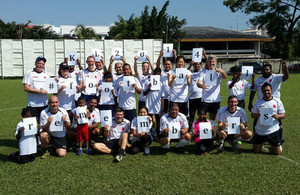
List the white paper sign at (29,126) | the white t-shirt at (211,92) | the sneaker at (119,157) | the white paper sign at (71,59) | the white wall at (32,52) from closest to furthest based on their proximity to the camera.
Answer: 1. the white paper sign at (29,126)
2. the sneaker at (119,157)
3. the white t-shirt at (211,92)
4. the white paper sign at (71,59)
5. the white wall at (32,52)

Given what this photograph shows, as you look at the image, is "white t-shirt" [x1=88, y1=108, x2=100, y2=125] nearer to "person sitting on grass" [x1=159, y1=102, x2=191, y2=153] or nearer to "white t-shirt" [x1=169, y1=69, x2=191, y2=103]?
"person sitting on grass" [x1=159, y1=102, x2=191, y2=153]

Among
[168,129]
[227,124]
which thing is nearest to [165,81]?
[168,129]

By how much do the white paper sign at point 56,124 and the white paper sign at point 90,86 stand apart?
A: 1.11 metres

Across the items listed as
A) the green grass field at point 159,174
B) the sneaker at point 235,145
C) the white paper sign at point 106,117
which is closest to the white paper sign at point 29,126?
the green grass field at point 159,174

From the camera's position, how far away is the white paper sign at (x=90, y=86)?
22.7 ft

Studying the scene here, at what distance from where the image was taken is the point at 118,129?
20.8 feet

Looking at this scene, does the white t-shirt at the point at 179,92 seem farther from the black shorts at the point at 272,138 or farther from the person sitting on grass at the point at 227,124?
the black shorts at the point at 272,138

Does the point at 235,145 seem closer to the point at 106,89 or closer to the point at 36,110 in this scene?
the point at 106,89

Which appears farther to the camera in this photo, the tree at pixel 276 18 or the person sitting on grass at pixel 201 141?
the tree at pixel 276 18

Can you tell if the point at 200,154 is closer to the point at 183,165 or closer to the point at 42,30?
→ the point at 183,165

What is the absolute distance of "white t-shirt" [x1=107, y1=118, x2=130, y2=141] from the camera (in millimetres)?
6311

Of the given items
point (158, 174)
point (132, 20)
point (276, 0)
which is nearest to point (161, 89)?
point (158, 174)

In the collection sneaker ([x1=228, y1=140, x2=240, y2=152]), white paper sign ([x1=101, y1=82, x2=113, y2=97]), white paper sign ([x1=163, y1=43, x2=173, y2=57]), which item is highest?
white paper sign ([x1=163, y1=43, x2=173, y2=57])

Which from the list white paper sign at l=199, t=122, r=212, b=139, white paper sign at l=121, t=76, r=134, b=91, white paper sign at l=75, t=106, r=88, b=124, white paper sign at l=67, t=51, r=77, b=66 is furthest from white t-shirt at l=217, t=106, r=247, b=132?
white paper sign at l=67, t=51, r=77, b=66
